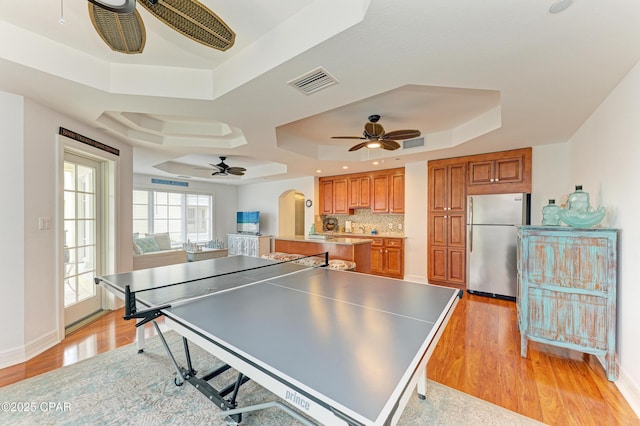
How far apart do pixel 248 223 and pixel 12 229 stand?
6.10m

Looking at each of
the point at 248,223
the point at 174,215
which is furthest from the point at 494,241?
the point at 174,215

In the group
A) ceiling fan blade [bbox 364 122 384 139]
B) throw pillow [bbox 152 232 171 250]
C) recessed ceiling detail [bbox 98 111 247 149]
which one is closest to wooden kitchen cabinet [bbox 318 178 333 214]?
recessed ceiling detail [bbox 98 111 247 149]

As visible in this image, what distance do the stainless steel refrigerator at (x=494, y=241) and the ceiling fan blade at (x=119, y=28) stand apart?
4.51 meters

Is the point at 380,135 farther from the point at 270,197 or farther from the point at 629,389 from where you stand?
the point at 270,197

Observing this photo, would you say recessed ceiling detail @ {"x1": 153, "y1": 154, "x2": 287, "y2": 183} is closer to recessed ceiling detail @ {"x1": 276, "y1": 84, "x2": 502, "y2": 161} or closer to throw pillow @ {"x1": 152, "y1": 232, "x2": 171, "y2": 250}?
throw pillow @ {"x1": 152, "y1": 232, "x2": 171, "y2": 250}

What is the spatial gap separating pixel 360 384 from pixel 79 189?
4.05m

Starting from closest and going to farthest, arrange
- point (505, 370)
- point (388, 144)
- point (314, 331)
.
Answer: point (314, 331)
point (505, 370)
point (388, 144)

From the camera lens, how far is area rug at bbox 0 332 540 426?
5.48ft

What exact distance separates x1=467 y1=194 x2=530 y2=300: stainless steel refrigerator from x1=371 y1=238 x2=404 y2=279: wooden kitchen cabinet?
4.12 ft

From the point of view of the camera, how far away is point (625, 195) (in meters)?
2.05

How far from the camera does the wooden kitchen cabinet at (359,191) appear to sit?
6.06m

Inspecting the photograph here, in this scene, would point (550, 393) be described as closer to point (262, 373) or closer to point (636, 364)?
point (636, 364)

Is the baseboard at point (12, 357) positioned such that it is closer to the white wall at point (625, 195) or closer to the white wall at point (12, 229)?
the white wall at point (12, 229)

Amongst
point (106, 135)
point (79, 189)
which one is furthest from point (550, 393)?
point (106, 135)
